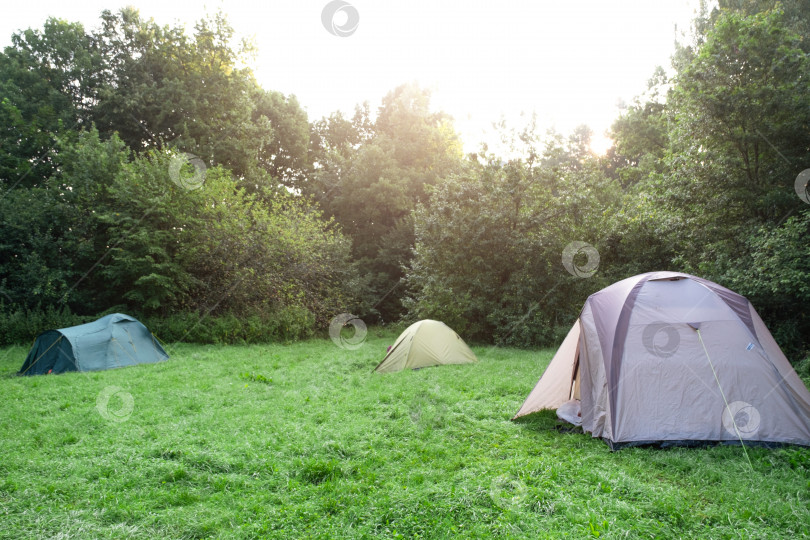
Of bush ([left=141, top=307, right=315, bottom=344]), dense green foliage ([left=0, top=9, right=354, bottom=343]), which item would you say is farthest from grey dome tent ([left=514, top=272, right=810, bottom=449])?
dense green foliage ([left=0, top=9, right=354, bottom=343])

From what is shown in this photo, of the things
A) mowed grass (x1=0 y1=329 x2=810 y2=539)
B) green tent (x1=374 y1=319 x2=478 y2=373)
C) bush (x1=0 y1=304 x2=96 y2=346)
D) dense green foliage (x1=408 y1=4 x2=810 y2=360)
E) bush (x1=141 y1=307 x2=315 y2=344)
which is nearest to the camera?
mowed grass (x1=0 y1=329 x2=810 y2=539)

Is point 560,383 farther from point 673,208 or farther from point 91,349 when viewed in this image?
point 91,349

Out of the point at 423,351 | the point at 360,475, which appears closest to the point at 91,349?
the point at 423,351

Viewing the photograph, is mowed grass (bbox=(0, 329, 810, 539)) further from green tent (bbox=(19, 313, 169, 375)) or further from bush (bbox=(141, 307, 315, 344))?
bush (bbox=(141, 307, 315, 344))

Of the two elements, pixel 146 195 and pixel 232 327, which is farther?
pixel 146 195

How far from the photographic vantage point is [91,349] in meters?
10.2

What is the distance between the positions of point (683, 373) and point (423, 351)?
600 cm

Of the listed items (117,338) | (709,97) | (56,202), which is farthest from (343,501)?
(56,202)

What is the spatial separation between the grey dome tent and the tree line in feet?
15.4

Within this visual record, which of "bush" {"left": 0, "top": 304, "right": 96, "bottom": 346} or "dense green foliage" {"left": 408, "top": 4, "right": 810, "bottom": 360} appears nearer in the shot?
"dense green foliage" {"left": 408, "top": 4, "right": 810, "bottom": 360}

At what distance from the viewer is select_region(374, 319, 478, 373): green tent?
10086mm

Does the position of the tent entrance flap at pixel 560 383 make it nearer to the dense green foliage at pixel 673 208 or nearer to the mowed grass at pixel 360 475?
the mowed grass at pixel 360 475

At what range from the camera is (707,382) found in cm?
477

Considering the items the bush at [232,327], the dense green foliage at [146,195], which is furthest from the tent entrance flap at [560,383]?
the dense green foliage at [146,195]
